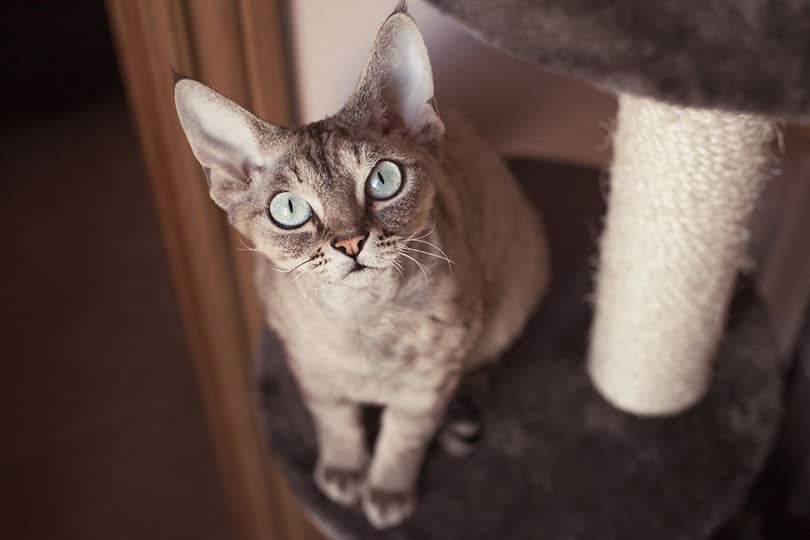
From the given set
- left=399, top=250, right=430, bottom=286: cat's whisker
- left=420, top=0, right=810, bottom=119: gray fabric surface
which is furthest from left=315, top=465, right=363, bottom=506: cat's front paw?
left=420, top=0, right=810, bottom=119: gray fabric surface

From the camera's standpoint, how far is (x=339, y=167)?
2.15ft

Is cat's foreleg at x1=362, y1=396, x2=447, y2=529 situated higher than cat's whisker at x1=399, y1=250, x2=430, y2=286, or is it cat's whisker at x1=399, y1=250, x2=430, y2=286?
cat's whisker at x1=399, y1=250, x2=430, y2=286

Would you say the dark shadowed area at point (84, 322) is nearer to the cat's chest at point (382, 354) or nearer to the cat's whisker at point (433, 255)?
the cat's chest at point (382, 354)

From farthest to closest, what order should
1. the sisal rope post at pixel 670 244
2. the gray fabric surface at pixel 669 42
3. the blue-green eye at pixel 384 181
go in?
the sisal rope post at pixel 670 244, the blue-green eye at pixel 384 181, the gray fabric surface at pixel 669 42

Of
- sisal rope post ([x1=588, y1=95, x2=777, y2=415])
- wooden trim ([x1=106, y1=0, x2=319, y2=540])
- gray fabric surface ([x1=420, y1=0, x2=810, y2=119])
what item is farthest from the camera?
wooden trim ([x1=106, y1=0, x2=319, y2=540])

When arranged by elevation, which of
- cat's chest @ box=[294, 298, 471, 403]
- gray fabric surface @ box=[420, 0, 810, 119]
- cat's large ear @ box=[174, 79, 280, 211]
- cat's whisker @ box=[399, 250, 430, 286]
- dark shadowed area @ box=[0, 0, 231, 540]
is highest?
gray fabric surface @ box=[420, 0, 810, 119]

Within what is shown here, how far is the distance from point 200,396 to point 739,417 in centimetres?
109

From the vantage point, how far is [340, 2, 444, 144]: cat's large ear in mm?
618

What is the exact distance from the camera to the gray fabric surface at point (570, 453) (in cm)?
98

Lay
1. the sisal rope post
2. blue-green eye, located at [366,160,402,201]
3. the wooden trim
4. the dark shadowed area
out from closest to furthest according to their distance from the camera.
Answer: blue-green eye, located at [366,160,402,201], the sisal rope post, the wooden trim, the dark shadowed area

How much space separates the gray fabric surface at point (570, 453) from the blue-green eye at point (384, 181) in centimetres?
43

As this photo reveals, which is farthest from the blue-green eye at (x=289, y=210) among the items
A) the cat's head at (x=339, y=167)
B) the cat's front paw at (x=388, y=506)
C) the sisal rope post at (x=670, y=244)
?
the cat's front paw at (x=388, y=506)

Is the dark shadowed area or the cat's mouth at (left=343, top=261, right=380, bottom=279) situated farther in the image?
the dark shadowed area

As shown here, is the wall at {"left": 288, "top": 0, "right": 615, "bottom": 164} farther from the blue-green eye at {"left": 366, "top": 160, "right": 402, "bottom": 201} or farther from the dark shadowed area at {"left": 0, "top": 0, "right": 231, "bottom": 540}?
the dark shadowed area at {"left": 0, "top": 0, "right": 231, "bottom": 540}
